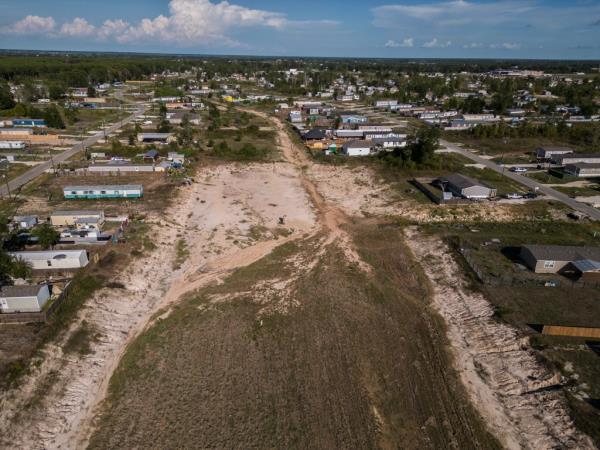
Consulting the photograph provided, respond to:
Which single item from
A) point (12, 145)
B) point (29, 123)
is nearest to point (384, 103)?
point (29, 123)

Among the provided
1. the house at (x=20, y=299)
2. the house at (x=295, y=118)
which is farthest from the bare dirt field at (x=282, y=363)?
the house at (x=295, y=118)

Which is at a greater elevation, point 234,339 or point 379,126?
point 379,126

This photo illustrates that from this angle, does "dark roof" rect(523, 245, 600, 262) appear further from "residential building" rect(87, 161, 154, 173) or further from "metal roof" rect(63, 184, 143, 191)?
"residential building" rect(87, 161, 154, 173)

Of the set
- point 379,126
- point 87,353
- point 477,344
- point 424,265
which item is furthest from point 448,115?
point 87,353

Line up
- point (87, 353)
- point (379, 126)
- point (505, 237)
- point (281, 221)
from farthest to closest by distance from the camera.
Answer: point (379, 126), point (281, 221), point (505, 237), point (87, 353)

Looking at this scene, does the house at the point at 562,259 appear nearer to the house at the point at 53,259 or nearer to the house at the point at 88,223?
the house at the point at 53,259

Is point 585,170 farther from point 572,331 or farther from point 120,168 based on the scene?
point 120,168

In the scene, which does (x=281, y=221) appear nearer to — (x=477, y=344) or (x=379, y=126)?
(x=477, y=344)
